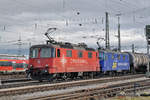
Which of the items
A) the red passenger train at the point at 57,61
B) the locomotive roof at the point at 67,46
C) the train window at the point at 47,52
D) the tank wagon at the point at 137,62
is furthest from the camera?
the tank wagon at the point at 137,62

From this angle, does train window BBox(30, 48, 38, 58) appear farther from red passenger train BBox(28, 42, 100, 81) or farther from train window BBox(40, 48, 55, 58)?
train window BBox(40, 48, 55, 58)

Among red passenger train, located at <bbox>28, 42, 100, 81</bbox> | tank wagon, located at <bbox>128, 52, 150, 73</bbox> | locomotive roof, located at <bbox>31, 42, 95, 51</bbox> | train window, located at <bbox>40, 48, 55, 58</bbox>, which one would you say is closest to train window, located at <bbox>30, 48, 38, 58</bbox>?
red passenger train, located at <bbox>28, 42, 100, 81</bbox>

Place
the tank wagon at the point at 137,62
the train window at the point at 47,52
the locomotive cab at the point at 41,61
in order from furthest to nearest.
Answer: the tank wagon at the point at 137,62
the train window at the point at 47,52
the locomotive cab at the point at 41,61

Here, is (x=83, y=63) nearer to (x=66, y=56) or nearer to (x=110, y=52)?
(x=66, y=56)

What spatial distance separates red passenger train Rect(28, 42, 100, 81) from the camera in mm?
21797

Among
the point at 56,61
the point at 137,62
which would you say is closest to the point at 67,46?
the point at 56,61

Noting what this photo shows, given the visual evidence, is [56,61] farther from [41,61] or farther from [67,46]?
[67,46]

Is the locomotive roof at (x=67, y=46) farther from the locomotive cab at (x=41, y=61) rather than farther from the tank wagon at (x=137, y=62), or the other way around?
the tank wagon at (x=137, y=62)

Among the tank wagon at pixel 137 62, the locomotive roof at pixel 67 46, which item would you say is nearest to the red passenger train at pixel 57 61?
the locomotive roof at pixel 67 46

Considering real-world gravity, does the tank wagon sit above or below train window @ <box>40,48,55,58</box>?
below

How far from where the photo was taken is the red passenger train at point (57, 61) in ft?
71.5

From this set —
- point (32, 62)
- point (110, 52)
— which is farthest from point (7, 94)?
point (110, 52)

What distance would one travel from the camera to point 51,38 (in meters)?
24.1

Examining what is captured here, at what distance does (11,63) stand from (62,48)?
23673 millimetres
